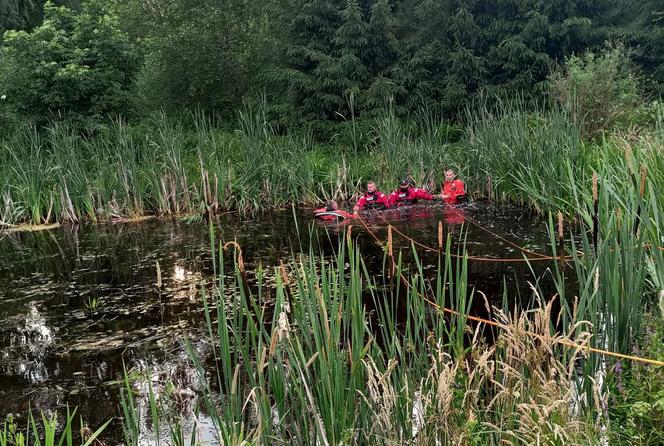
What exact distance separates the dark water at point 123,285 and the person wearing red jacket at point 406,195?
187mm

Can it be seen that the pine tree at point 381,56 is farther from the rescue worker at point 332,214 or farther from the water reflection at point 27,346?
the water reflection at point 27,346

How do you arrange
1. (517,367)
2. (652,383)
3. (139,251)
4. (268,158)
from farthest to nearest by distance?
(268,158) → (139,251) → (517,367) → (652,383)

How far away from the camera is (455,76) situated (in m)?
14.5

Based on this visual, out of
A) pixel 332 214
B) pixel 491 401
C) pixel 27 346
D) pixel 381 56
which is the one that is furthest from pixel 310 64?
pixel 491 401

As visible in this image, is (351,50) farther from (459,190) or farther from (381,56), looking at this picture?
(459,190)

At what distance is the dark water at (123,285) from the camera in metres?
3.46

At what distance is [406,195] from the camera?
8.16m

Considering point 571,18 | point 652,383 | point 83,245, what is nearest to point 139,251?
point 83,245

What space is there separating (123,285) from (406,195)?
411cm

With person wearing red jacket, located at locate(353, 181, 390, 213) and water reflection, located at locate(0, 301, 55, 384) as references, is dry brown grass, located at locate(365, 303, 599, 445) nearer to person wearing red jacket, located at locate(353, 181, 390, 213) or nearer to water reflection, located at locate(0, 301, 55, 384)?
water reflection, located at locate(0, 301, 55, 384)

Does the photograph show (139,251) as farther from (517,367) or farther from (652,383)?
(652,383)

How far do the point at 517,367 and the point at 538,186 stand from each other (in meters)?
5.03

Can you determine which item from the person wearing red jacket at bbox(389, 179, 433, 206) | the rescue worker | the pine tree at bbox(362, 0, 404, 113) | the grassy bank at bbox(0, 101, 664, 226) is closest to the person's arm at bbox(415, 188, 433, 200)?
the person wearing red jacket at bbox(389, 179, 433, 206)

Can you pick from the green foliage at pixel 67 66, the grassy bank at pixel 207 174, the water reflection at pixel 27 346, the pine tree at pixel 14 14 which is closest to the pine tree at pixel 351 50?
the green foliage at pixel 67 66
